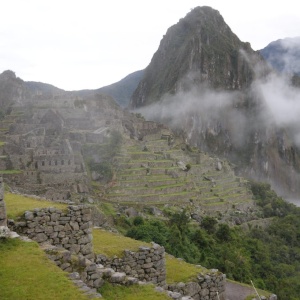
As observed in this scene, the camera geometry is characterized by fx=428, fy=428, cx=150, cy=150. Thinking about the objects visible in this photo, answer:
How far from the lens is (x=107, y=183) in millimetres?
39656

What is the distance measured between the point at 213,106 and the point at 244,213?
146711mm

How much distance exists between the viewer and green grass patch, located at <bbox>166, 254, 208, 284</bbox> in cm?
931

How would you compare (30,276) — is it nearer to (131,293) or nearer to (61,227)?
(131,293)

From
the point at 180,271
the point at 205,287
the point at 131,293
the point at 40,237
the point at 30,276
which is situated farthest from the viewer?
the point at 180,271

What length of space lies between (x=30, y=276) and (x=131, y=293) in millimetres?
1596

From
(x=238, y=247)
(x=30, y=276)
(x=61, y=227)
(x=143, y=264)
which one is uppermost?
(x=61, y=227)

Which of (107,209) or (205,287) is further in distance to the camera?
(107,209)

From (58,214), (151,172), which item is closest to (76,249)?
(58,214)

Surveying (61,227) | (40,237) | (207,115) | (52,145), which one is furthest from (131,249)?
(207,115)

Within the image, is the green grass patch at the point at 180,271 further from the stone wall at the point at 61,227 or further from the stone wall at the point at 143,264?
the stone wall at the point at 61,227

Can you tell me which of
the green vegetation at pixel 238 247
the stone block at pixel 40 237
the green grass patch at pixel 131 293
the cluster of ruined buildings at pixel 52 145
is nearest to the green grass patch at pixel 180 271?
the green grass patch at pixel 131 293

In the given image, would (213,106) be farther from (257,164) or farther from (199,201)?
(199,201)

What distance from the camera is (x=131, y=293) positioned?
646 cm

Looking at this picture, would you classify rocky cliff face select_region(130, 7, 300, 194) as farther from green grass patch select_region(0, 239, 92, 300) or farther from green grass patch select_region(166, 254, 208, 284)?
green grass patch select_region(0, 239, 92, 300)
